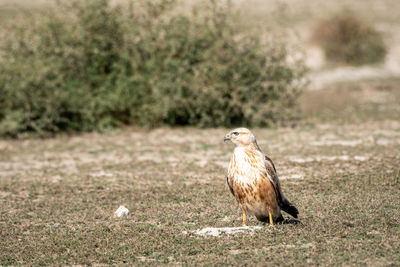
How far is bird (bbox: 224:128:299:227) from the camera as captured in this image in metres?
6.78

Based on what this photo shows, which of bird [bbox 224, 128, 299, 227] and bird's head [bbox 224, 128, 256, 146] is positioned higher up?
bird's head [bbox 224, 128, 256, 146]

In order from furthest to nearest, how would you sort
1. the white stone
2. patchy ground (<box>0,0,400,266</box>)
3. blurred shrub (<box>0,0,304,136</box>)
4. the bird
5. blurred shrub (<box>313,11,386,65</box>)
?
blurred shrub (<box>313,11,386,65</box>) → blurred shrub (<box>0,0,304,136</box>) → the white stone → the bird → patchy ground (<box>0,0,400,266</box>)

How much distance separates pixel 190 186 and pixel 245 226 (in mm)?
3066

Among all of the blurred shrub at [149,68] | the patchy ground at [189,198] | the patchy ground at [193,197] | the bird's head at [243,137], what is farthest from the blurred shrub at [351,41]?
the bird's head at [243,137]

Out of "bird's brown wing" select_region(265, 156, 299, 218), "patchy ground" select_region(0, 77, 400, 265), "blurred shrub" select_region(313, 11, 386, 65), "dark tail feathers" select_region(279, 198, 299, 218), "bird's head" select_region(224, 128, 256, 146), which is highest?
"blurred shrub" select_region(313, 11, 386, 65)

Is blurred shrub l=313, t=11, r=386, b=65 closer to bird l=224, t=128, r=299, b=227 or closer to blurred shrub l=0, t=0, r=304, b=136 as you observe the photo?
blurred shrub l=0, t=0, r=304, b=136

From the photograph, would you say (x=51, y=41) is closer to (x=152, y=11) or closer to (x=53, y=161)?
(x=152, y=11)

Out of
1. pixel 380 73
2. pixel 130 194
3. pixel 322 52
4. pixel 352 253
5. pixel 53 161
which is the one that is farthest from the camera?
pixel 322 52

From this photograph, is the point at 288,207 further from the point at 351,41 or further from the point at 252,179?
the point at 351,41

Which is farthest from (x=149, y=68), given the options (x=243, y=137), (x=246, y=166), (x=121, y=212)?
(x=246, y=166)

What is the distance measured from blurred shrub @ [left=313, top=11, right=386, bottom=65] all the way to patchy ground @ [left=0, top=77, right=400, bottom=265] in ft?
63.0

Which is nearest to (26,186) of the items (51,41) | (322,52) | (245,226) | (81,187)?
(81,187)

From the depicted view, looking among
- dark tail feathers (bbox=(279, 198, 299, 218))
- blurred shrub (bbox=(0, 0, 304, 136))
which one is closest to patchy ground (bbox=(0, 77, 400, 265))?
dark tail feathers (bbox=(279, 198, 299, 218))

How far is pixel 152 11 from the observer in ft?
58.3
